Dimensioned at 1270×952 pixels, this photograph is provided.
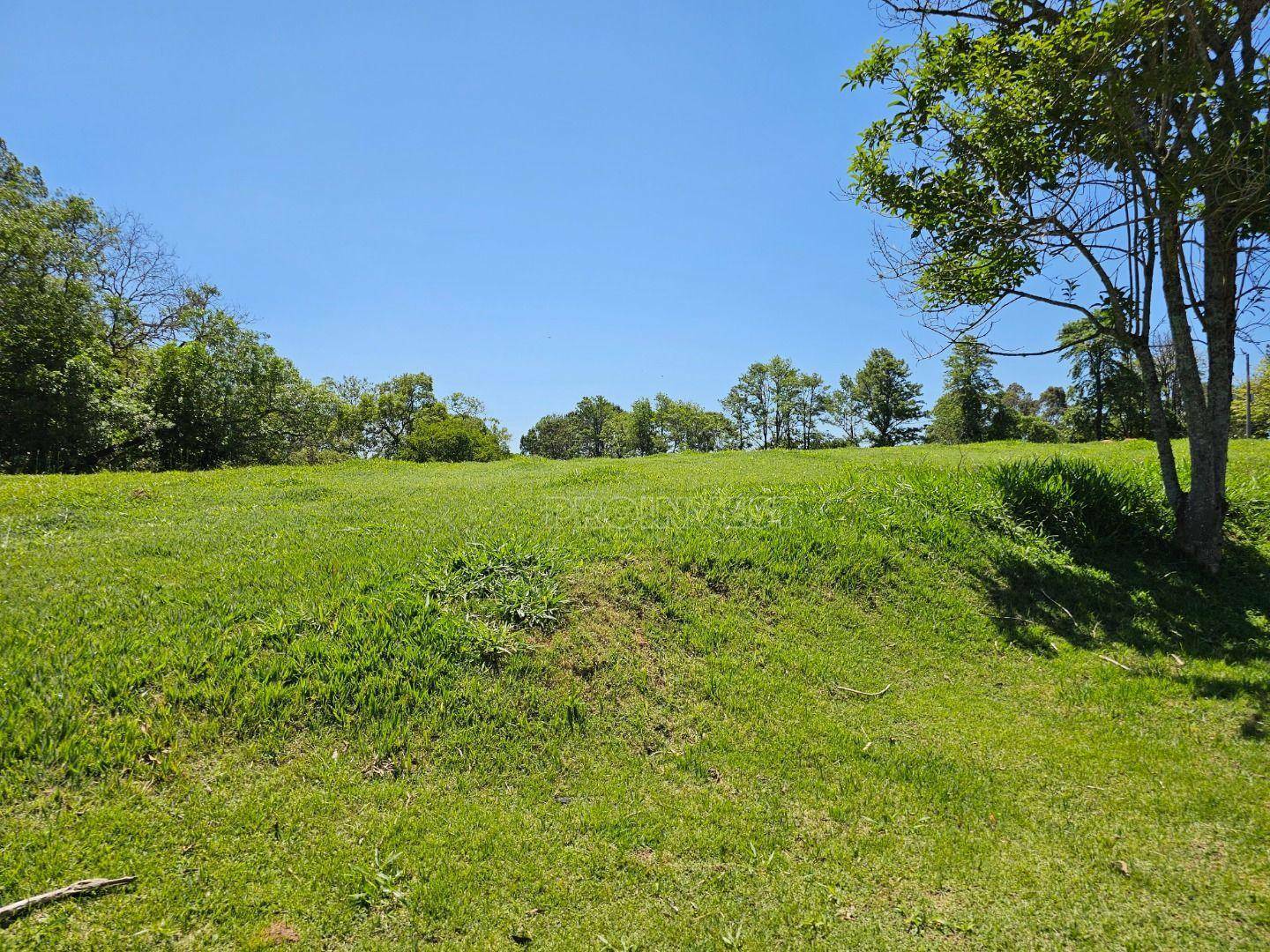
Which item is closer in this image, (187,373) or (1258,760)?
(1258,760)

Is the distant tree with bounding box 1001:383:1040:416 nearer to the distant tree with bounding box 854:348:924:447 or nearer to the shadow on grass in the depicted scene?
the distant tree with bounding box 854:348:924:447

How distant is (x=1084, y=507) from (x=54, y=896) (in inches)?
435

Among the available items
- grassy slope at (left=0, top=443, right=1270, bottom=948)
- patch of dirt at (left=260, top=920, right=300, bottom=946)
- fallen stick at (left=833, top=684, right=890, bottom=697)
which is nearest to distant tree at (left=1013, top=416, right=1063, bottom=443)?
grassy slope at (left=0, top=443, right=1270, bottom=948)

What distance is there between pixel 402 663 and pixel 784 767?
9.81 feet

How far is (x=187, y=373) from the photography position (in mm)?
18156

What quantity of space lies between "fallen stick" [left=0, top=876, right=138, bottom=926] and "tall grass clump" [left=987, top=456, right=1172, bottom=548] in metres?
9.96

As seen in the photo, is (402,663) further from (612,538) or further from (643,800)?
(612,538)

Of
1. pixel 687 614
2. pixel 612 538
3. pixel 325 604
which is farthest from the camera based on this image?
pixel 612 538

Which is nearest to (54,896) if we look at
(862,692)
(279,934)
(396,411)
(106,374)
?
(279,934)

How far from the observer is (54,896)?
89.8 inches

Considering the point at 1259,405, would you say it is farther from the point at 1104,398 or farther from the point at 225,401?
the point at 225,401

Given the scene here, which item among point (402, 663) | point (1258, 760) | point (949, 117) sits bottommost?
point (1258, 760)

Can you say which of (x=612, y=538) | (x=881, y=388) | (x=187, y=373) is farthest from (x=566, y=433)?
(x=612, y=538)

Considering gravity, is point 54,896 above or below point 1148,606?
below
